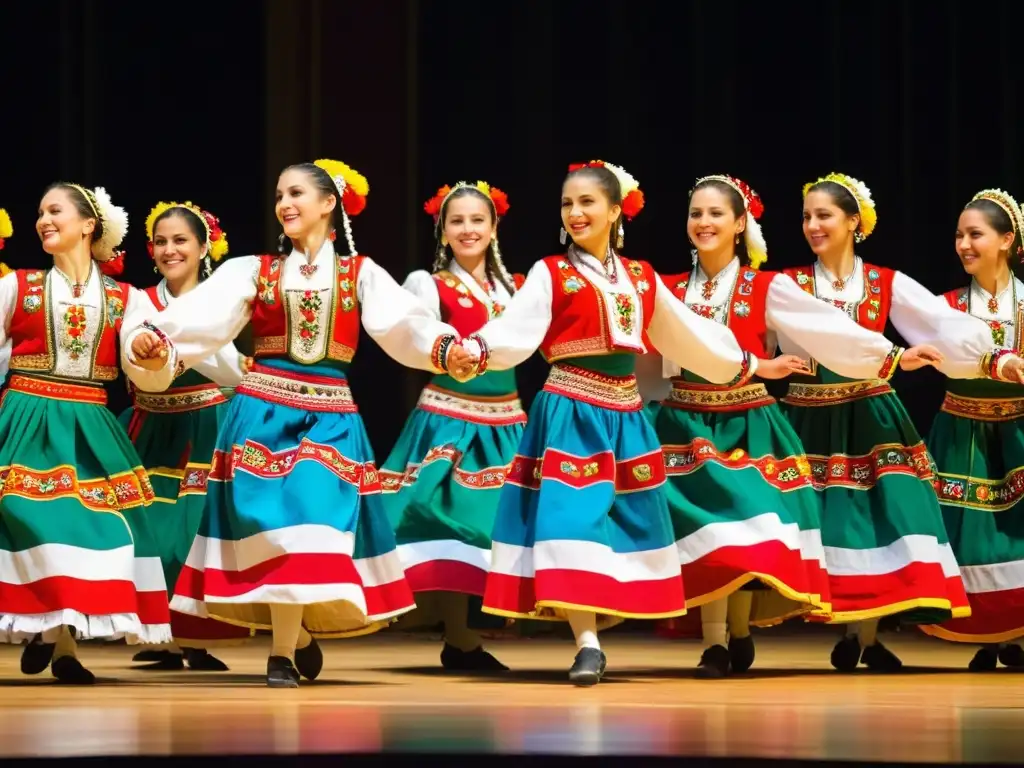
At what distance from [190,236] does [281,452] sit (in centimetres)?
127

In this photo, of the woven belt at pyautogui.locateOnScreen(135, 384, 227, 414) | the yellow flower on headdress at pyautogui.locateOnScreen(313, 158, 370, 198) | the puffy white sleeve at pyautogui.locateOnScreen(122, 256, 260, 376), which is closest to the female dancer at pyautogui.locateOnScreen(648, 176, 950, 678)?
the yellow flower on headdress at pyautogui.locateOnScreen(313, 158, 370, 198)

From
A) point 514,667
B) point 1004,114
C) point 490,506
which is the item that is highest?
point 1004,114

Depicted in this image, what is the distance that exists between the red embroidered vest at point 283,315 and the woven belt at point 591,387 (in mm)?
510

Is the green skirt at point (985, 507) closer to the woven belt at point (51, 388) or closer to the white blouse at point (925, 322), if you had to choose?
the white blouse at point (925, 322)

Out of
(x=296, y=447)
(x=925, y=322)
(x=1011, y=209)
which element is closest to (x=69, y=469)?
(x=296, y=447)

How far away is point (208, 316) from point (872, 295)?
1.90m

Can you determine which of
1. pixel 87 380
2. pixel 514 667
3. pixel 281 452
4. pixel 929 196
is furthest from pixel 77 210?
pixel 929 196

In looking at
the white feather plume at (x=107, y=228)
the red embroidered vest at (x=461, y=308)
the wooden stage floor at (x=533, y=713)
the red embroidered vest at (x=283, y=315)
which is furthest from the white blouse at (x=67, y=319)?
the red embroidered vest at (x=461, y=308)

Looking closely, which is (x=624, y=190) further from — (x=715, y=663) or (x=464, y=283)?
(x=715, y=663)

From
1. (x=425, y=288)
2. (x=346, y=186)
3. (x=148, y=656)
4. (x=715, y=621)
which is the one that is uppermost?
(x=346, y=186)

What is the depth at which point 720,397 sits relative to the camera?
4.99 m

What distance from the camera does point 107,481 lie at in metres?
4.78

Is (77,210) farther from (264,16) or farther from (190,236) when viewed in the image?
(264,16)

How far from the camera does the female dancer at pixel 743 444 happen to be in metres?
4.76
